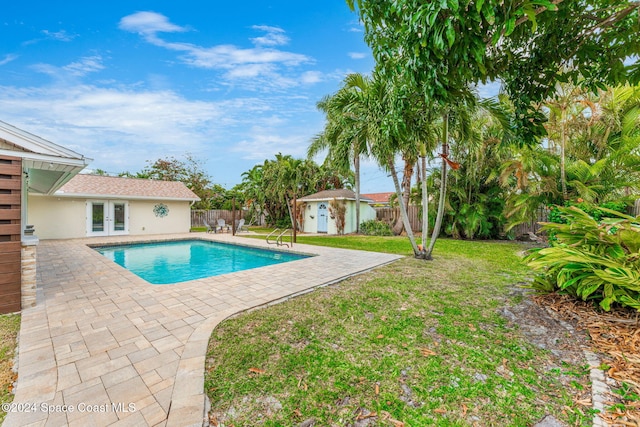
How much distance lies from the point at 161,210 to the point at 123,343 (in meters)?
15.7

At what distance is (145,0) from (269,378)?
426 inches

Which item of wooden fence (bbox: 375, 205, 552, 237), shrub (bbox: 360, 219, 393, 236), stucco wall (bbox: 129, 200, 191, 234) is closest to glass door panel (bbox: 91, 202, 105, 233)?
stucco wall (bbox: 129, 200, 191, 234)

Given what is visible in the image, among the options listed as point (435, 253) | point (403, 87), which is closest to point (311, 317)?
point (403, 87)

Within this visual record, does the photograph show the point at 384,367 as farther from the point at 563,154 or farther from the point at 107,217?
the point at 107,217

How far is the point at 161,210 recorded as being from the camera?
54.6 ft

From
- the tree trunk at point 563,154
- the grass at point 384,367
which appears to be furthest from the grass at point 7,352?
the tree trunk at point 563,154

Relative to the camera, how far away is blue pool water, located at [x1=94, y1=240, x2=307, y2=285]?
8.12 m

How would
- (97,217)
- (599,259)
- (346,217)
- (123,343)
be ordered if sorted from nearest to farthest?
(123,343) < (599,259) < (97,217) < (346,217)

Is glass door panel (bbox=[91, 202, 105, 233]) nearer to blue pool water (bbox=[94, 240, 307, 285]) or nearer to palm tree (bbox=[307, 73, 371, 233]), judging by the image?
blue pool water (bbox=[94, 240, 307, 285])

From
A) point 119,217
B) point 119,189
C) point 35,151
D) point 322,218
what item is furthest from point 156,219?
point 35,151

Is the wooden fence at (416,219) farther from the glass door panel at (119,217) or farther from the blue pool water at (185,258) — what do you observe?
the glass door panel at (119,217)

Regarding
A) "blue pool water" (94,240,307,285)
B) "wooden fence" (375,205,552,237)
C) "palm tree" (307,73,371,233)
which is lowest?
"blue pool water" (94,240,307,285)

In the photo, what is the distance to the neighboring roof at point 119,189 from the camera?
1360cm

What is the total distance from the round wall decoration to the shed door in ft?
32.3
